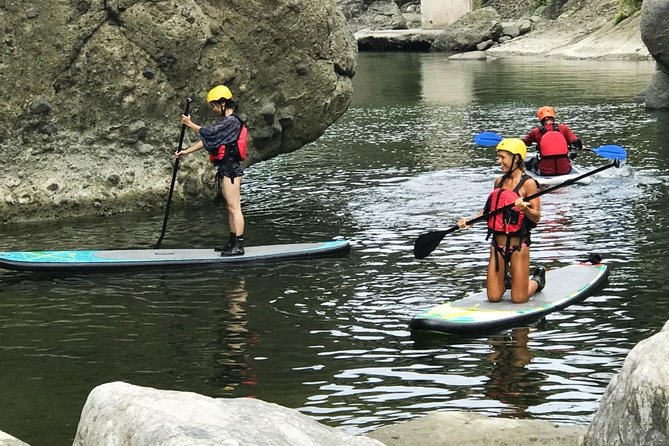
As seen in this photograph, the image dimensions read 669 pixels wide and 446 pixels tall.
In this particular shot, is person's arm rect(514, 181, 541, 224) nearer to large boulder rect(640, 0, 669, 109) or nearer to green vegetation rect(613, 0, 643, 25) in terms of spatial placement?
large boulder rect(640, 0, 669, 109)

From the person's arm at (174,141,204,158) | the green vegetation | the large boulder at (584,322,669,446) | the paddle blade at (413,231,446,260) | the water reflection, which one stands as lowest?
the water reflection

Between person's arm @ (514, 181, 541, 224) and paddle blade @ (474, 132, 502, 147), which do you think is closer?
person's arm @ (514, 181, 541, 224)

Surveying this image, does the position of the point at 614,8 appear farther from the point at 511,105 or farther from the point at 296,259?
the point at 296,259

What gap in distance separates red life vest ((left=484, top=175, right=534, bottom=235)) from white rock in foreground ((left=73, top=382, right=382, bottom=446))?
567 cm

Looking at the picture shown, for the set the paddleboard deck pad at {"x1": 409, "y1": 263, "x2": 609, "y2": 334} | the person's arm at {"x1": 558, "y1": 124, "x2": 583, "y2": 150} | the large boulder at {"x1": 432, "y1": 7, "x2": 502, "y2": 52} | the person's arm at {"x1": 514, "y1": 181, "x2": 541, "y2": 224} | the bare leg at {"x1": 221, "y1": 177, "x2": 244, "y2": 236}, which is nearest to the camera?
the paddleboard deck pad at {"x1": 409, "y1": 263, "x2": 609, "y2": 334}

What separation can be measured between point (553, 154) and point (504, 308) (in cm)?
813

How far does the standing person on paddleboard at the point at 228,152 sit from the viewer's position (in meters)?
14.1

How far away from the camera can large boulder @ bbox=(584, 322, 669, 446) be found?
6.09m

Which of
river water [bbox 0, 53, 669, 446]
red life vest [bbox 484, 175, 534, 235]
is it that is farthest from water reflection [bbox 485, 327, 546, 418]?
red life vest [bbox 484, 175, 534, 235]

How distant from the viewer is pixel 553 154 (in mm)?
19031

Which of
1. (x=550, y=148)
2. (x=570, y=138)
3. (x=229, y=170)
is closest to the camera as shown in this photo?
(x=229, y=170)

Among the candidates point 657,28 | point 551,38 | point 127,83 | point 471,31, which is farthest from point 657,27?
point 471,31

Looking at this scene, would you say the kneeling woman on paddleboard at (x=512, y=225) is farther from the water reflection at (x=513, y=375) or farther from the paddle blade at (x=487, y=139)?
the paddle blade at (x=487, y=139)

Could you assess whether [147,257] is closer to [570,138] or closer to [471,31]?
[570,138]
